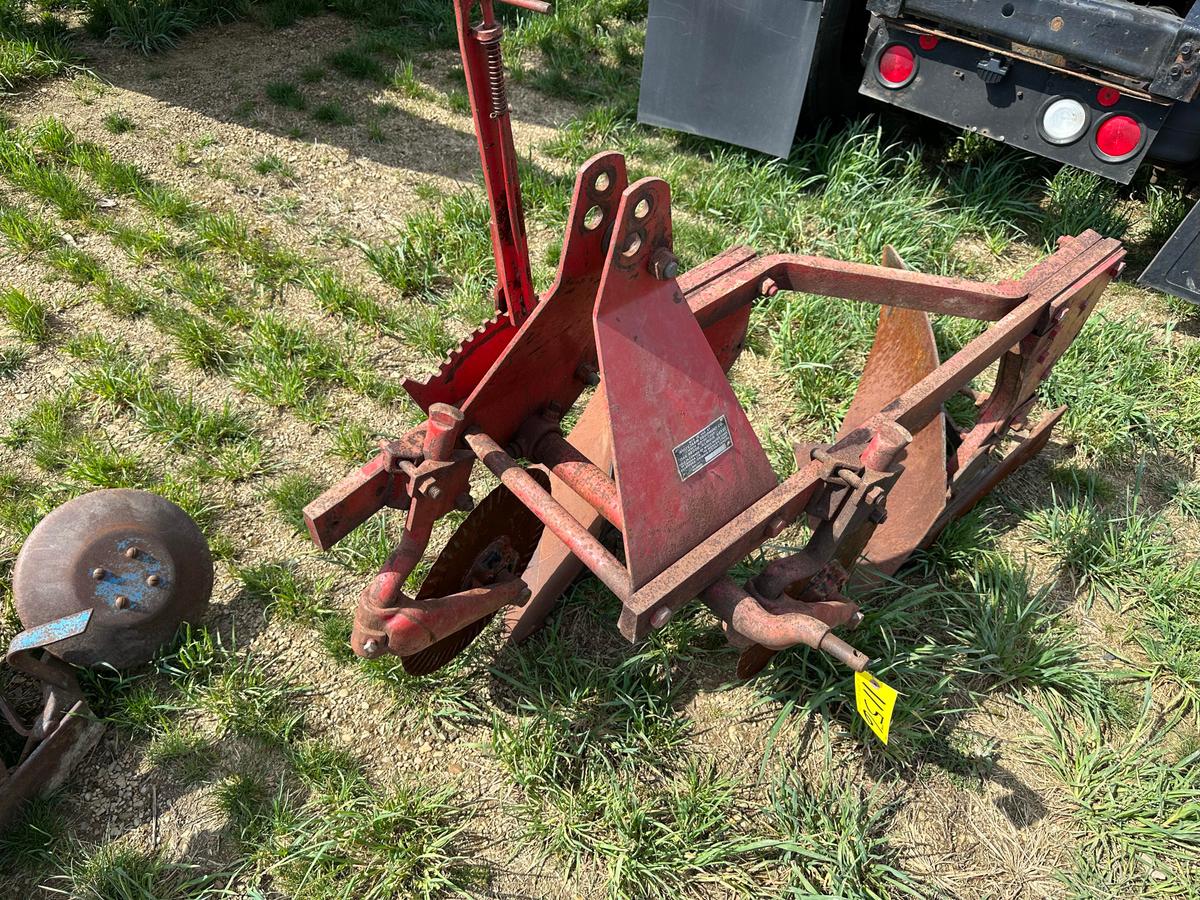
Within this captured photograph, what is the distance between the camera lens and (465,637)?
2.51 meters

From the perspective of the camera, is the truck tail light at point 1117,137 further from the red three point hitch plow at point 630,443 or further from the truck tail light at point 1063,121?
the red three point hitch plow at point 630,443

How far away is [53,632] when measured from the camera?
2.17 metres

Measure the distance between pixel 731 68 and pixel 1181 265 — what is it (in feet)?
6.32

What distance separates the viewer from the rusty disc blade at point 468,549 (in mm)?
2307

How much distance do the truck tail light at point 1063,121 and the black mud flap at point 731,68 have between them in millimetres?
967

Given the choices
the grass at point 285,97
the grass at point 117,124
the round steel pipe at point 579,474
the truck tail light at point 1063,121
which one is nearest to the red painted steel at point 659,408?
the round steel pipe at point 579,474

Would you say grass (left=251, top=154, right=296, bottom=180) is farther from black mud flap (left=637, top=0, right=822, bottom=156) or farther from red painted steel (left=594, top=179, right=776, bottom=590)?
red painted steel (left=594, top=179, right=776, bottom=590)

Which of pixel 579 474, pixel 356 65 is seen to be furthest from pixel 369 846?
pixel 356 65

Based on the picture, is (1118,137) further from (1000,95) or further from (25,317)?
(25,317)

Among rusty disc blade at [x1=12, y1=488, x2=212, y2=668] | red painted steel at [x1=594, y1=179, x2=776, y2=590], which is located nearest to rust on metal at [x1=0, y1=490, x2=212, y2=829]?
rusty disc blade at [x1=12, y1=488, x2=212, y2=668]

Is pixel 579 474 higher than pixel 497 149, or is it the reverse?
pixel 497 149

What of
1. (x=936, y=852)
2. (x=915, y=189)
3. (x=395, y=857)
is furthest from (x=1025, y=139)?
(x=395, y=857)

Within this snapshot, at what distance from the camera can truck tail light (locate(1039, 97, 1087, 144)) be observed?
319 centimetres

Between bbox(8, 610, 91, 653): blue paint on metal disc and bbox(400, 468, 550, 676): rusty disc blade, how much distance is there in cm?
76
